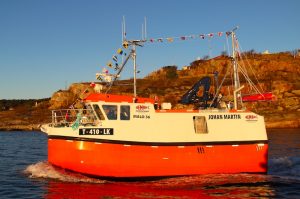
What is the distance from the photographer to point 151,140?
63.0ft

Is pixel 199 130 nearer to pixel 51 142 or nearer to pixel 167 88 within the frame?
pixel 51 142

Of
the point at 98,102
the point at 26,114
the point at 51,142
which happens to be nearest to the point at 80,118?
the point at 98,102

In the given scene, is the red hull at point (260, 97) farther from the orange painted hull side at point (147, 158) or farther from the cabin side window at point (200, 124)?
the cabin side window at point (200, 124)

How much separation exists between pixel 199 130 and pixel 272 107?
62.9m

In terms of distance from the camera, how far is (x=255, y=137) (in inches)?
829

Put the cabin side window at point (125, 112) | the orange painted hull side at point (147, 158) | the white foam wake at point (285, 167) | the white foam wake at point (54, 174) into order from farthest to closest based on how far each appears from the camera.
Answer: the white foam wake at point (285, 167) < the cabin side window at point (125, 112) < the white foam wake at point (54, 174) < the orange painted hull side at point (147, 158)

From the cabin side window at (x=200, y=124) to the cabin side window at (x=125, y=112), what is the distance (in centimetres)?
389

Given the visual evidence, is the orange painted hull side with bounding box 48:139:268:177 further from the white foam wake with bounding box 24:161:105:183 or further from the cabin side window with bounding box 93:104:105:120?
the cabin side window with bounding box 93:104:105:120

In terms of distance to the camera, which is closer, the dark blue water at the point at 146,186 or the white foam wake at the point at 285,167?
the dark blue water at the point at 146,186

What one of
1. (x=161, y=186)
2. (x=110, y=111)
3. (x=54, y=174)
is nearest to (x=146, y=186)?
(x=161, y=186)

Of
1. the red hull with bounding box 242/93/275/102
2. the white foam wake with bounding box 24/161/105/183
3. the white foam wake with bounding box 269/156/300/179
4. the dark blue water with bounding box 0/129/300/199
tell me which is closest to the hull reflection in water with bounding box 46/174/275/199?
the dark blue water with bounding box 0/129/300/199

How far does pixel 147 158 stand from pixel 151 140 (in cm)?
99

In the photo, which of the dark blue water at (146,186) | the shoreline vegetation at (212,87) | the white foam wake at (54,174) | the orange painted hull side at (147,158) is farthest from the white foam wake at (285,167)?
the shoreline vegetation at (212,87)

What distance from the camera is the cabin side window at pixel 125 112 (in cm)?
1947
